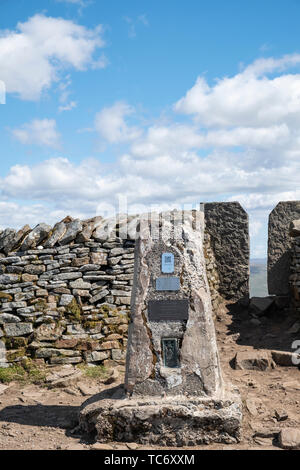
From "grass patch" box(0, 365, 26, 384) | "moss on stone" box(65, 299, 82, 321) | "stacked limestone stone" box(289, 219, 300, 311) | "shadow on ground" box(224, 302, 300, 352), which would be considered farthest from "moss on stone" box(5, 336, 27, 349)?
"stacked limestone stone" box(289, 219, 300, 311)

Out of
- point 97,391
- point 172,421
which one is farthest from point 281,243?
point 172,421

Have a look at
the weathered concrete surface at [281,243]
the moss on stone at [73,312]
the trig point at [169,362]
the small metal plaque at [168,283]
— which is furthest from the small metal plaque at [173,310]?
the weathered concrete surface at [281,243]

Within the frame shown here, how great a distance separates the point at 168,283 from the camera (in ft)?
16.8

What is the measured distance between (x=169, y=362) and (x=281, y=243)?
6.20m

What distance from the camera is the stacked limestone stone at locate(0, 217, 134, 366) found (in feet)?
26.0

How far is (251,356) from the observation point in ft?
25.1

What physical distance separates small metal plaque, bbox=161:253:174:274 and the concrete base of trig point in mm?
1376

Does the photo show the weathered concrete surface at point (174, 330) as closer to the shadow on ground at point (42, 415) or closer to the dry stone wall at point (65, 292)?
the shadow on ground at point (42, 415)

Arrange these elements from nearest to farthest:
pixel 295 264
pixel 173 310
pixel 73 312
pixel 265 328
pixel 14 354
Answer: pixel 173 310 < pixel 14 354 < pixel 73 312 < pixel 295 264 < pixel 265 328

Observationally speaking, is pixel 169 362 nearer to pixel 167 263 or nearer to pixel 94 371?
pixel 167 263

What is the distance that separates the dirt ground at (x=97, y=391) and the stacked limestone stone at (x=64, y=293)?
0.62 m

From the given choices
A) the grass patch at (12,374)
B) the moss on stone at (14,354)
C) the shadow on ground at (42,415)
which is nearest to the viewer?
the shadow on ground at (42,415)

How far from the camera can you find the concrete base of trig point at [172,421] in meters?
4.77
